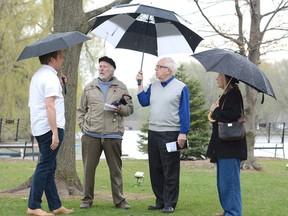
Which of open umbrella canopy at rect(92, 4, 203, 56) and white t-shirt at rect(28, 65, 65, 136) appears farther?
open umbrella canopy at rect(92, 4, 203, 56)

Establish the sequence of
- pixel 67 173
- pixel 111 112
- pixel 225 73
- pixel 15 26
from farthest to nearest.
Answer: pixel 15 26 → pixel 67 173 → pixel 111 112 → pixel 225 73

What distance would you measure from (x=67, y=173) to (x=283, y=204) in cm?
342

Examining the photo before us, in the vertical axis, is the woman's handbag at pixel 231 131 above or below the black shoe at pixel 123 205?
above

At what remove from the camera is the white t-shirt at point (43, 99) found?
21.9 feet

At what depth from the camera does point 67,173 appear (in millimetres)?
9344

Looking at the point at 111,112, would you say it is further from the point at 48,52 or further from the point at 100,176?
the point at 100,176

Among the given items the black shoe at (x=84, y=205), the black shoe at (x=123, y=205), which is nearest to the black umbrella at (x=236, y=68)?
the black shoe at (x=123, y=205)

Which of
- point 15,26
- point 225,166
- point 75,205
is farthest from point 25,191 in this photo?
point 15,26

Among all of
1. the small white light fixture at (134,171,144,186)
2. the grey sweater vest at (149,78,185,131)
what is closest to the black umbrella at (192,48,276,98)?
the grey sweater vest at (149,78,185,131)

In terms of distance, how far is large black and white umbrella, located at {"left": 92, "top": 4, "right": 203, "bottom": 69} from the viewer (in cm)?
803

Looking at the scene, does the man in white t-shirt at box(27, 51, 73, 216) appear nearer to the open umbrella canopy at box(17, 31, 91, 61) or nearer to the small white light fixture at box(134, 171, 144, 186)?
the open umbrella canopy at box(17, 31, 91, 61)

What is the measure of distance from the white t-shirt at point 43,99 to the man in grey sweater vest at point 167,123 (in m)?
1.39

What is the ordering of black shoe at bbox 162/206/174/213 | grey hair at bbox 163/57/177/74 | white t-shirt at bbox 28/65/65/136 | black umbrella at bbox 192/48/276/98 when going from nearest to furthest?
black umbrella at bbox 192/48/276/98, white t-shirt at bbox 28/65/65/136, black shoe at bbox 162/206/174/213, grey hair at bbox 163/57/177/74

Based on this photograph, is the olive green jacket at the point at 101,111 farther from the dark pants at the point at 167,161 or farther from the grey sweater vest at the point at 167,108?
the dark pants at the point at 167,161
